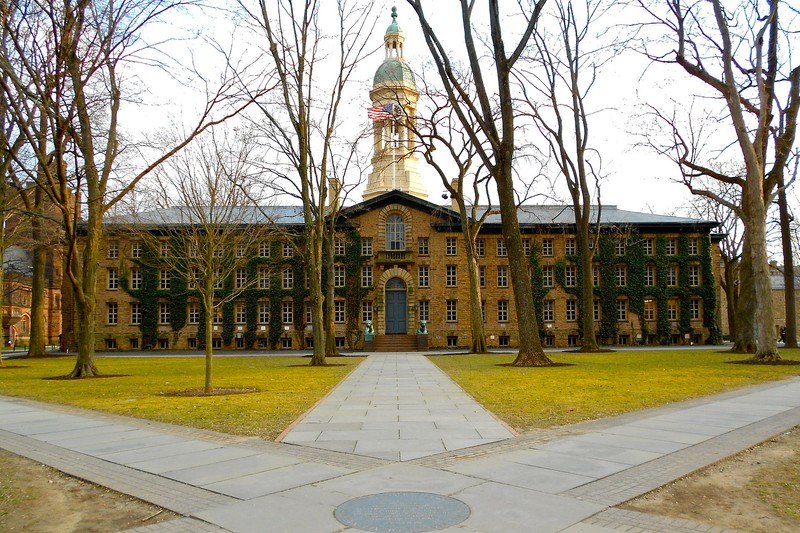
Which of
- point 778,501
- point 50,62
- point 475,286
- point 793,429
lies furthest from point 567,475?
point 475,286

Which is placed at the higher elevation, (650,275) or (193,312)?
(650,275)

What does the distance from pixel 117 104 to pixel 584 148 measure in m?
22.6

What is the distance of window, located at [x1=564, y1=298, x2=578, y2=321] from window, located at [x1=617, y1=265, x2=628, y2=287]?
387 centimetres

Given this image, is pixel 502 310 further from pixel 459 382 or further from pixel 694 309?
A: pixel 459 382

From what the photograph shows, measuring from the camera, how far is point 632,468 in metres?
6.88

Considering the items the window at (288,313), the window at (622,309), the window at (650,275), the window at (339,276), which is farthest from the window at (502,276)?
the window at (288,313)

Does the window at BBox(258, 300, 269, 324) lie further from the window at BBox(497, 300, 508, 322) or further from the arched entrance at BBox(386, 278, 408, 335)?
the window at BBox(497, 300, 508, 322)

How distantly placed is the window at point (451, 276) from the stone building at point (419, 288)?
0.27 feet

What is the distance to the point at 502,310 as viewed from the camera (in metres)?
47.5

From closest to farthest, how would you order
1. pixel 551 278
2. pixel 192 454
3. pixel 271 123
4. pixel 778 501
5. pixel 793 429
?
pixel 778 501 → pixel 192 454 → pixel 793 429 → pixel 271 123 → pixel 551 278

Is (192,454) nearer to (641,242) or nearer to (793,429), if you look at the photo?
(793,429)

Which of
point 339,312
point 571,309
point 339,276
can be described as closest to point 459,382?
point 339,312

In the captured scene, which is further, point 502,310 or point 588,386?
point 502,310

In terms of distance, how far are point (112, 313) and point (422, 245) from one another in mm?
24325
